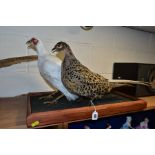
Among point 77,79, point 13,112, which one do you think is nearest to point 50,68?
point 77,79

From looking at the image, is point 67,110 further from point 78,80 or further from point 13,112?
point 13,112

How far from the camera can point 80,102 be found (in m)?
0.75

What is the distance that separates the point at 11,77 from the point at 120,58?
788 millimetres

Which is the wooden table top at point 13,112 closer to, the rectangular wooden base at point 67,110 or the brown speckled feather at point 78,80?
the rectangular wooden base at point 67,110

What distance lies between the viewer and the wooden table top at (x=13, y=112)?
59 centimetres

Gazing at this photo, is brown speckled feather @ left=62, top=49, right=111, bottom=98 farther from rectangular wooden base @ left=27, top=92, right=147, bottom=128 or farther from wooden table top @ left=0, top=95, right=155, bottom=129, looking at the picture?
wooden table top @ left=0, top=95, right=155, bottom=129

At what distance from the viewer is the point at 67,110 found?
2.03 feet

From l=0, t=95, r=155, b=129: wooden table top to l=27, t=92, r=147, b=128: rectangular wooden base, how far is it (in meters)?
0.05

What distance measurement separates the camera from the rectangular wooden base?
57 centimetres

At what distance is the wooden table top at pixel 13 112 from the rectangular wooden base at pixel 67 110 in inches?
2.1

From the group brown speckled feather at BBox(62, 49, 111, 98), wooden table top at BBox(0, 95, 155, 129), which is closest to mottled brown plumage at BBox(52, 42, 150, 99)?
brown speckled feather at BBox(62, 49, 111, 98)

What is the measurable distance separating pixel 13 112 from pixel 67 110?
27 centimetres
